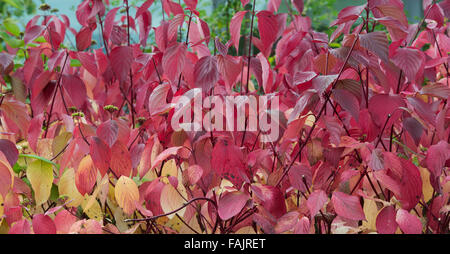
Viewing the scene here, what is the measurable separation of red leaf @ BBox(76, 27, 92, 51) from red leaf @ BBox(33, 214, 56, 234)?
355mm

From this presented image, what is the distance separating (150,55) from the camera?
2.74 ft

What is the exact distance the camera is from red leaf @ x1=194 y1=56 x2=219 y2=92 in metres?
0.73

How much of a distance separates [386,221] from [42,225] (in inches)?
22.4

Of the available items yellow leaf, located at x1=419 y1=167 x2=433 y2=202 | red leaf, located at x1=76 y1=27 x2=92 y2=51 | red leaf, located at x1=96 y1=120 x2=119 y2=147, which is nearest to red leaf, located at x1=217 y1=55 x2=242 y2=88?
red leaf, located at x1=96 y1=120 x2=119 y2=147

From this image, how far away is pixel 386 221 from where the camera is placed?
2.40 feet

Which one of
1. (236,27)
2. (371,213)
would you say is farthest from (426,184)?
(236,27)

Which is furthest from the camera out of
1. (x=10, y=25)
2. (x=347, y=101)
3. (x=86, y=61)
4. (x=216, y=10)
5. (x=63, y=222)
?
(x=216, y=10)

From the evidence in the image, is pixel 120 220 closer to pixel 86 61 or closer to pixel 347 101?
pixel 86 61

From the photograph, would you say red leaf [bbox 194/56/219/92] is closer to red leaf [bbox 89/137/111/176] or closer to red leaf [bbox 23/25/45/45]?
red leaf [bbox 89/137/111/176]

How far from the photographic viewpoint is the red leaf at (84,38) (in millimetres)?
903

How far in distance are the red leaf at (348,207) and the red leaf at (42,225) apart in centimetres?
47

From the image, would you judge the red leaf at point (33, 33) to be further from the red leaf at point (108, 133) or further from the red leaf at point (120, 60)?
the red leaf at point (108, 133)

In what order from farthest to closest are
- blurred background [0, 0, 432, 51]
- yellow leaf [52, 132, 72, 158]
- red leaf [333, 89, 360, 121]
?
blurred background [0, 0, 432, 51]
yellow leaf [52, 132, 72, 158]
red leaf [333, 89, 360, 121]
